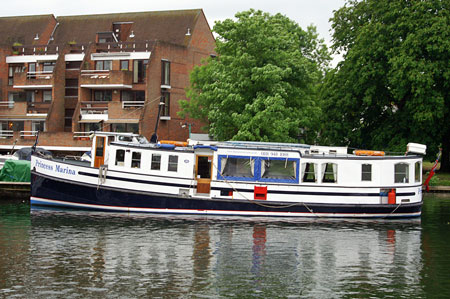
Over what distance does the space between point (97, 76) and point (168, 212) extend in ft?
135

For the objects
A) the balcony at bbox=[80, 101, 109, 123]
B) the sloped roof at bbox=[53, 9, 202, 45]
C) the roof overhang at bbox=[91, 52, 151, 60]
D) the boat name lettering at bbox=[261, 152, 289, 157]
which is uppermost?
the sloped roof at bbox=[53, 9, 202, 45]

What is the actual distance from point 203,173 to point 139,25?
49.7m

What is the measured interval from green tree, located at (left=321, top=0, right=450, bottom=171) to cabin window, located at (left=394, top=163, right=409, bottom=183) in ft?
60.8

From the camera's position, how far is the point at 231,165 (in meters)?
39.8

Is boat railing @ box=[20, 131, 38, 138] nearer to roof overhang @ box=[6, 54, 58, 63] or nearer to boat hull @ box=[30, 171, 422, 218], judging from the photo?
roof overhang @ box=[6, 54, 58, 63]

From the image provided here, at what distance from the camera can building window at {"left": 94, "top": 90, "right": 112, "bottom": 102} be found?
3091 inches

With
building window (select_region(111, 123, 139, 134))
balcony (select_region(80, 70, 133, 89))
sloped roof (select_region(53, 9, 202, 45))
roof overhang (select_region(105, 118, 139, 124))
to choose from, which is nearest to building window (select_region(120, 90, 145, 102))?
balcony (select_region(80, 70, 133, 89))

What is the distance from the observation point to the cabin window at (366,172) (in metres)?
39.9

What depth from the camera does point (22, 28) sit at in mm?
91562

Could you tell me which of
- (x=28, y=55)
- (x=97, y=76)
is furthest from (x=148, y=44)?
(x=28, y=55)

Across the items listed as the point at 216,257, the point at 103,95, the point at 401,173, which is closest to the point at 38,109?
the point at 103,95

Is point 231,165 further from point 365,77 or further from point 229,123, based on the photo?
point 365,77

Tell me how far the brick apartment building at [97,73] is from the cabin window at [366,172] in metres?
37.0

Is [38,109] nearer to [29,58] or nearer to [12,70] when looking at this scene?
[29,58]
